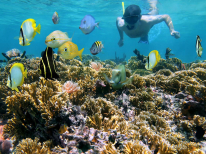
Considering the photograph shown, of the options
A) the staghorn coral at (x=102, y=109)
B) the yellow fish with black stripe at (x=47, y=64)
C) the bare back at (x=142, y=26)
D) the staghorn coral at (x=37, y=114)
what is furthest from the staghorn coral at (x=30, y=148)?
the bare back at (x=142, y=26)

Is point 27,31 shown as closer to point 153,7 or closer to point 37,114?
point 37,114

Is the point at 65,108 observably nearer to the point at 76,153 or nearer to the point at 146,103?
the point at 76,153

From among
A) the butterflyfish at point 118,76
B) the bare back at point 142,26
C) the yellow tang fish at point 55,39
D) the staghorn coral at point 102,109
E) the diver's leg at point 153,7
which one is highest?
the diver's leg at point 153,7

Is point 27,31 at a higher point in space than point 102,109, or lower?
higher

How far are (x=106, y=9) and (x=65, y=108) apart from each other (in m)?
34.4

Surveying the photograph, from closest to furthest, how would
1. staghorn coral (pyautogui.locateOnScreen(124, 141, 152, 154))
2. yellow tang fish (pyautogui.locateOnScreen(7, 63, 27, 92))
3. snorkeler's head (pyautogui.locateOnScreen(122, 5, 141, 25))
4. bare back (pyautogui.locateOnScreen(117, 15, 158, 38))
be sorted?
staghorn coral (pyautogui.locateOnScreen(124, 141, 152, 154)), yellow tang fish (pyautogui.locateOnScreen(7, 63, 27, 92)), snorkeler's head (pyautogui.locateOnScreen(122, 5, 141, 25)), bare back (pyautogui.locateOnScreen(117, 15, 158, 38))

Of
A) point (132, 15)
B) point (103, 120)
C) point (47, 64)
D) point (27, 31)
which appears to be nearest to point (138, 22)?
point (132, 15)

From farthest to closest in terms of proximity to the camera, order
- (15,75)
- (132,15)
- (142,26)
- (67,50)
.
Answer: (142,26) → (132,15) → (67,50) → (15,75)

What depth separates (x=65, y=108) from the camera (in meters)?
2.33

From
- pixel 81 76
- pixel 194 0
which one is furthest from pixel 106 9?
pixel 81 76

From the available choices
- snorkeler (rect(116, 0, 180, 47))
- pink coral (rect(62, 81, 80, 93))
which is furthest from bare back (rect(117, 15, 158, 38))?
pink coral (rect(62, 81, 80, 93))

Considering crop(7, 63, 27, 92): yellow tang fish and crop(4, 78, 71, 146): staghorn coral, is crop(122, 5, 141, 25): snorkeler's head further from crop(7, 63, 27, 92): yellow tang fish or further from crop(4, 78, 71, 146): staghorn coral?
crop(7, 63, 27, 92): yellow tang fish

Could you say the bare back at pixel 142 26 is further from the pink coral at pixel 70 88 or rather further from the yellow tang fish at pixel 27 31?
the yellow tang fish at pixel 27 31

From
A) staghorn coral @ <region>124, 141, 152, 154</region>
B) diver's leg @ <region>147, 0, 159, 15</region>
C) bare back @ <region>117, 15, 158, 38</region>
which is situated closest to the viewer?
staghorn coral @ <region>124, 141, 152, 154</region>
